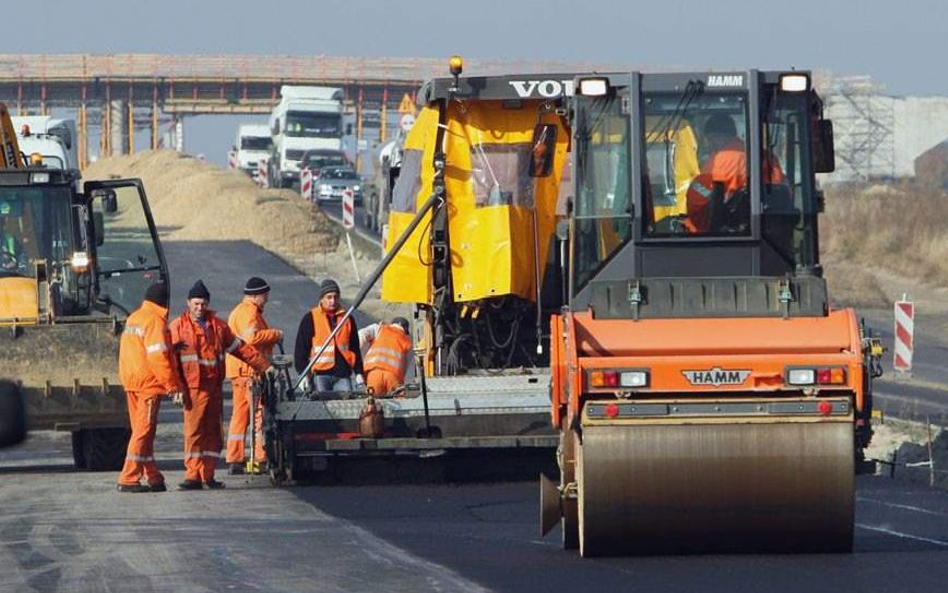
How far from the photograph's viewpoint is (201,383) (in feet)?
53.9

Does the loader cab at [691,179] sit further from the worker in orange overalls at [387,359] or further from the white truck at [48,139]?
the white truck at [48,139]

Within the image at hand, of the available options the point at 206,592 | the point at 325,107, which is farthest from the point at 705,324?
the point at 325,107

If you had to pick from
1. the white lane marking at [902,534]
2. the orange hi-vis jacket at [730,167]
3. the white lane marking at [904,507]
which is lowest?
the white lane marking at [902,534]

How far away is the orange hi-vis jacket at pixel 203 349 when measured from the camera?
53.8ft

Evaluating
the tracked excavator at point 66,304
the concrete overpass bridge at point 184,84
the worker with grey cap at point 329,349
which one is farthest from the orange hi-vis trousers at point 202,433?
the concrete overpass bridge at point 184,84

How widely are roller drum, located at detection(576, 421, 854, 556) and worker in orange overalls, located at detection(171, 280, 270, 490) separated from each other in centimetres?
560

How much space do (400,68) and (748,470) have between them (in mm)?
75894

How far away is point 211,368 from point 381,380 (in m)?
1.79

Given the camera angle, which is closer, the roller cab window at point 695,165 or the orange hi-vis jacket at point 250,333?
the roller cab window at point 695,165

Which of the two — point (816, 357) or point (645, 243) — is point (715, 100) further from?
point (816, 357)

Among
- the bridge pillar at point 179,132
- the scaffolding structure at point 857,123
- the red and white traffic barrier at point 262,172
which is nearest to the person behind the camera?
the red and white traffic barrier at point 262,172

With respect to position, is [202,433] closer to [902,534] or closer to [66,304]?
[66,304]

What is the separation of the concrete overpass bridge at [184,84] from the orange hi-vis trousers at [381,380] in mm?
66116

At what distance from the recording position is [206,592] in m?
10.2
